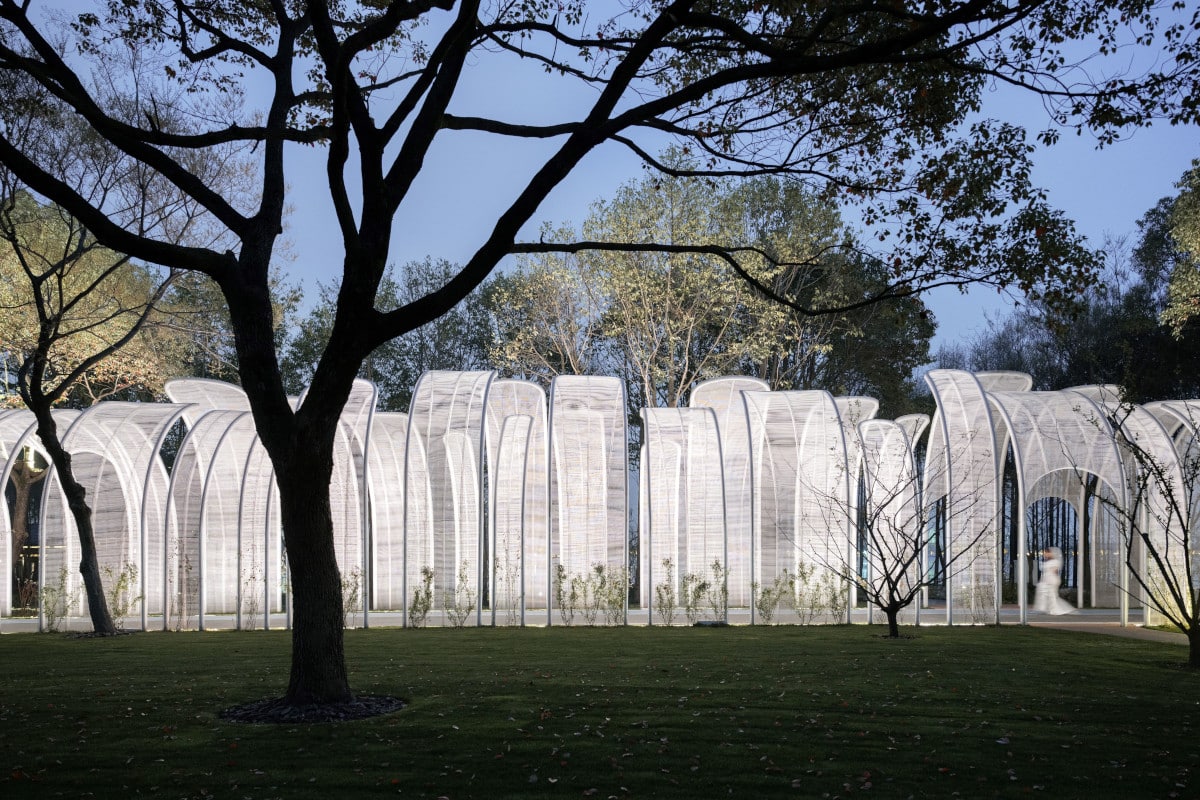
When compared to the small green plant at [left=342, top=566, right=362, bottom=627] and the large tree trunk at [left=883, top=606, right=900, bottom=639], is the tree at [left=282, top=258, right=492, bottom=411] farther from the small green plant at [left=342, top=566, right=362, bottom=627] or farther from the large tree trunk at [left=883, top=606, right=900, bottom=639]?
the large tree trunk at [left=883, top=606, right=900, bottom=639]

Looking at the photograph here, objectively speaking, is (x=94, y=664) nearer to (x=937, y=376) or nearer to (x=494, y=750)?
(x=494, y=750)

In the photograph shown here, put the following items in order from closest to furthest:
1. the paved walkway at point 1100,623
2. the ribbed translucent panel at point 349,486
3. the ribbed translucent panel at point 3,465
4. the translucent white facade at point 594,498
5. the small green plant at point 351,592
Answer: the paved walkway at point 1100,623, the translucent white facade at point 594,498, the small green plant at point 351,592, the ribbed translucent panel at point 349,486, the ribbed translucent panel at point 3,465

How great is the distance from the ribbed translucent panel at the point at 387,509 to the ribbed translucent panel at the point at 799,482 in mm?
7354

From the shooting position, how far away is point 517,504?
2086 cm

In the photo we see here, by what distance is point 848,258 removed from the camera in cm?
3375

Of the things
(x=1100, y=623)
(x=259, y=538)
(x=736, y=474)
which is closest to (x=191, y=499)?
(x=259, y=538)

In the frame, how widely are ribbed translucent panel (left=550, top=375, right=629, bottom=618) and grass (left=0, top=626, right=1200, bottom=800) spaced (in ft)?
14.5

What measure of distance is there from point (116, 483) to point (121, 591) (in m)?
3.67

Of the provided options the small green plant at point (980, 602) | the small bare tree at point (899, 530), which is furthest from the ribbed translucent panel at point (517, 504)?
the small green plant at point (980, 602)

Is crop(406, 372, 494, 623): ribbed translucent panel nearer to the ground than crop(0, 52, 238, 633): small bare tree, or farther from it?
nearer to the ground

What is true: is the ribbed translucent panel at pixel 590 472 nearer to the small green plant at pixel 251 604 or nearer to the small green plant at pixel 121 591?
the small green plant at pixel 251 604

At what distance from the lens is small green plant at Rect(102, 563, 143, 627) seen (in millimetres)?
18006

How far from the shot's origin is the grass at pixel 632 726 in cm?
679

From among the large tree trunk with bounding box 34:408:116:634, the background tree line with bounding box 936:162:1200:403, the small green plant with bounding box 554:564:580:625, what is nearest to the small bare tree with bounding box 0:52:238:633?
the large tree trunk with bounding box 34:408:116:634
